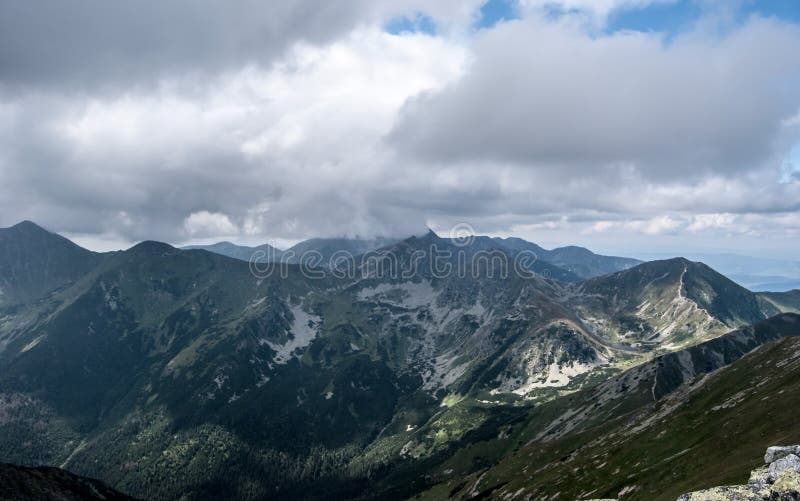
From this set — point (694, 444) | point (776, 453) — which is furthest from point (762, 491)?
point (694, 444)

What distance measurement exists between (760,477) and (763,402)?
449ft

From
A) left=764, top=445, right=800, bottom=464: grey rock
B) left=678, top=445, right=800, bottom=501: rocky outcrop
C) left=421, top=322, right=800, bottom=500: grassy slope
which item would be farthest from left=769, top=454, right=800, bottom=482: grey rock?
left=421, top=322, right=800, bottom=500: grassy slope

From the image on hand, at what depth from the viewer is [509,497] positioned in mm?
191000

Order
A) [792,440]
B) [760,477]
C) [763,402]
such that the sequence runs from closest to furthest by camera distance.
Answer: [760,477], [792,440], [763,402]

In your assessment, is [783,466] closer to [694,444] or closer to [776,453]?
[776,453]

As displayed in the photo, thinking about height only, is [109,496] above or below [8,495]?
below

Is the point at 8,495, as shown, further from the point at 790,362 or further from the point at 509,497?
the point at 790,362

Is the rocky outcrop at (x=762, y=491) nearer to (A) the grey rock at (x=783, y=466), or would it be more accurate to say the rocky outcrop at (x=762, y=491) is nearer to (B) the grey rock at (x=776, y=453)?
(A) the grey rock at (x=783, y=466)

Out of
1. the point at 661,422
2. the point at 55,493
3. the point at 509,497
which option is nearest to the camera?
the point at 55,493

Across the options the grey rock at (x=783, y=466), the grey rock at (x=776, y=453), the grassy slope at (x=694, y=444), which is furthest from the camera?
the grassy slope at (x=694, y=444)

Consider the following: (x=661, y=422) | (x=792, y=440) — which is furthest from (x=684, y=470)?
(x=661, y=422)

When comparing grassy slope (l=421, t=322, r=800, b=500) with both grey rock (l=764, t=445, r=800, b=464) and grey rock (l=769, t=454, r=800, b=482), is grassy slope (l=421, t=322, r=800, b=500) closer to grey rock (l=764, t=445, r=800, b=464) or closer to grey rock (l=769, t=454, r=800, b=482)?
grey rock (l=764, t=445, r=800, b=464)

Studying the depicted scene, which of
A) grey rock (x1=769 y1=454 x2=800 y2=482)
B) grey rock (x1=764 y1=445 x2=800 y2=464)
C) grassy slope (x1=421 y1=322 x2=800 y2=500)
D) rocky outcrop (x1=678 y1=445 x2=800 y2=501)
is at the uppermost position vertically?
rocky outcrop (x1=678 y1=445 x2=800 y2=501)

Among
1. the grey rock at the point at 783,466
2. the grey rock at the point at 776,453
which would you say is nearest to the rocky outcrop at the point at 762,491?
the grey rock at the point at 783,466
